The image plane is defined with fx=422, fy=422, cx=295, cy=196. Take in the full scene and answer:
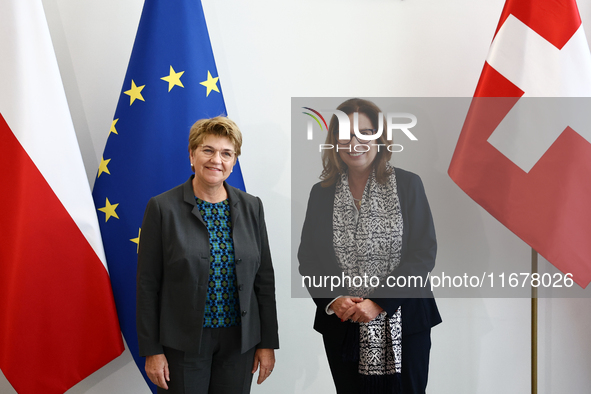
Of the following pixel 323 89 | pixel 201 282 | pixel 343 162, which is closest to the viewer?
pixel 201 282

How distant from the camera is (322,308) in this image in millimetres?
1362

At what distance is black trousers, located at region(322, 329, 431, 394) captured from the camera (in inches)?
51.1

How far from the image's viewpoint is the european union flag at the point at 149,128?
60.4 inches

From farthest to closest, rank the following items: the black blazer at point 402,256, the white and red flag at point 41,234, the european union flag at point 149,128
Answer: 1. the european union flag at point 149,128
2. the white and red flag at point 41,234
3. the black blazer at point 402,256

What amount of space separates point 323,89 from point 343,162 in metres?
0.54

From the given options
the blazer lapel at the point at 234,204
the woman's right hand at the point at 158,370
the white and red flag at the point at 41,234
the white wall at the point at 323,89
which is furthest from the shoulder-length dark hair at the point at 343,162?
the white and red flag at the point at 41,234

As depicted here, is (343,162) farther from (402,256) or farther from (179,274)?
(179,274)

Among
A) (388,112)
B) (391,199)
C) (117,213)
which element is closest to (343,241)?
(391,199)

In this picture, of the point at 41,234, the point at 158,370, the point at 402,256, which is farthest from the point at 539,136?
the point at 41,234

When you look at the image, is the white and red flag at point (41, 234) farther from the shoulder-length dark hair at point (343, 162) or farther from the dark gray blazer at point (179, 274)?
the shoulder-length dark hair at point (343, 162)

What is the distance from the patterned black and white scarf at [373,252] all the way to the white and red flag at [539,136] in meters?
0.39

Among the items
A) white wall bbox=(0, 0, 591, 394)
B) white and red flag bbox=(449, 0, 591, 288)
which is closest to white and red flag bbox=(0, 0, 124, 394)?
white wall bbox=(0, 0, 591, 394)

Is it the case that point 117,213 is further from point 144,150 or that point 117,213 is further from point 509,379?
point 509,379

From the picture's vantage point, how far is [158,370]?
1.21 meters
